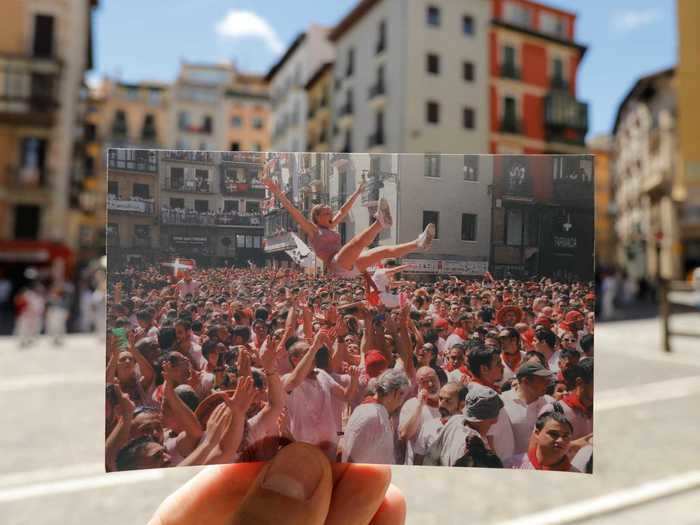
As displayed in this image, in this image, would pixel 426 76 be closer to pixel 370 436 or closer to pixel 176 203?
pixel 176 203

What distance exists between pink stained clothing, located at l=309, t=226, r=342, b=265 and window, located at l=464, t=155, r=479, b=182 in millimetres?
470

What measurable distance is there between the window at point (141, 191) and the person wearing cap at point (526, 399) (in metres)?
1.35

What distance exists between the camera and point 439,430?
1.87 m

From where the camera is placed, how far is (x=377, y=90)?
2950cm

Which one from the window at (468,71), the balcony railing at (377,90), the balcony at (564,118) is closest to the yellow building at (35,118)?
the balcony railing at (377,90)

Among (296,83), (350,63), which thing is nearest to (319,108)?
(350,63)

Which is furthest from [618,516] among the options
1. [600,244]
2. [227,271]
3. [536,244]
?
[600,244]

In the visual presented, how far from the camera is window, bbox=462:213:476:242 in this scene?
6.01 ft

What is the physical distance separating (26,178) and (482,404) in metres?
29.7

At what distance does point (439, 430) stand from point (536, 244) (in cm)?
70

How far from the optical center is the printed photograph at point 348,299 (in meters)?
1.81

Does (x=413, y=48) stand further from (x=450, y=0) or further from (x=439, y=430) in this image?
(x=439, y=430)

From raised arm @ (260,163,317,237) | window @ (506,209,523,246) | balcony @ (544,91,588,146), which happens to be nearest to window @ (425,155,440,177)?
window @ (506,209,523,246)

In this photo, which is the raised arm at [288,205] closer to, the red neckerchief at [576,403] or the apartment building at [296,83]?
the red neckerchief at [576,403]
